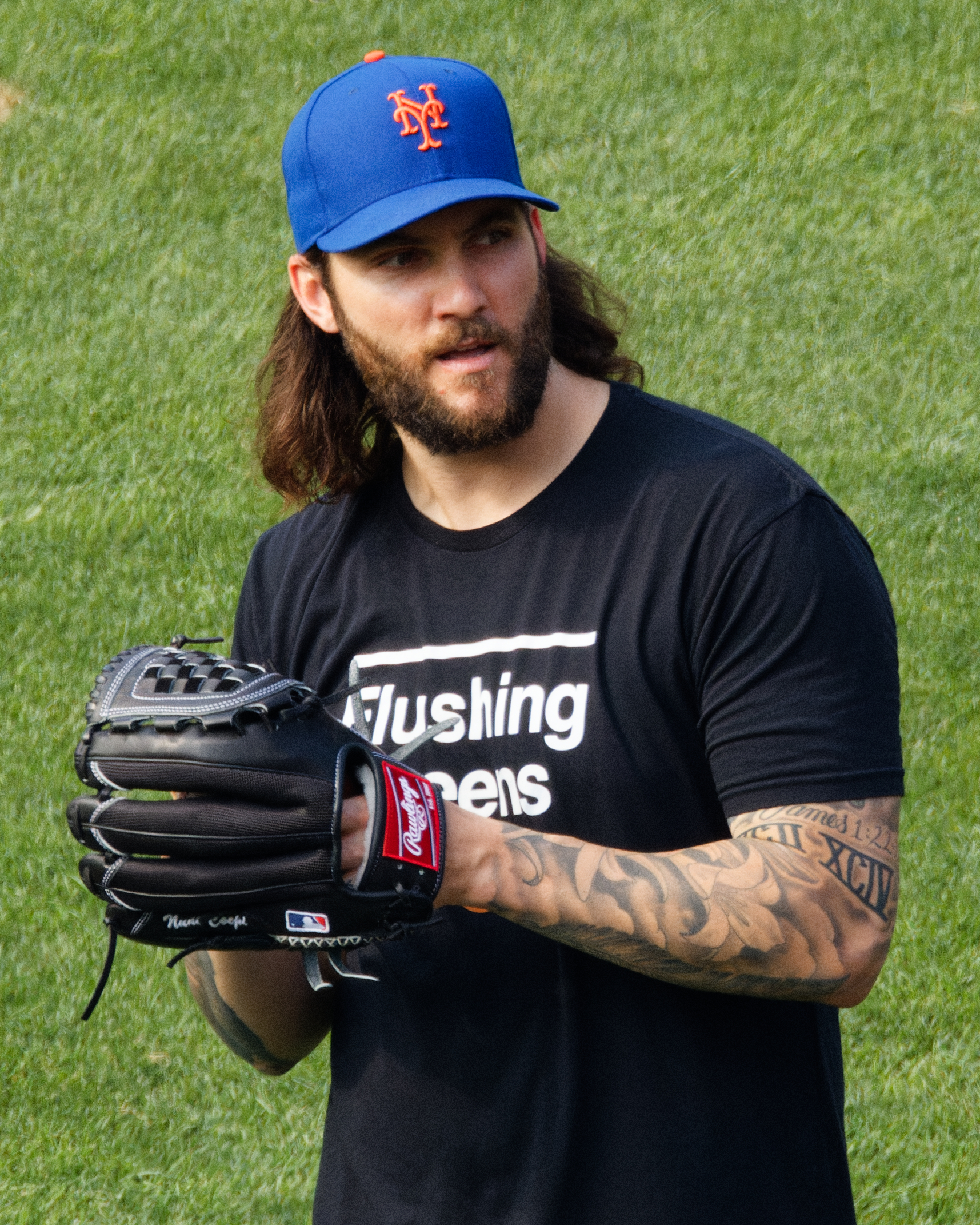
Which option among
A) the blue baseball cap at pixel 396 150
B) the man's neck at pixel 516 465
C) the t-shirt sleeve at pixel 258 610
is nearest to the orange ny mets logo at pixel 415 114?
the blue baseball cap at pixel 396 150

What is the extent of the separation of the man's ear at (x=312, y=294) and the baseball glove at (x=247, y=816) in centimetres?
97

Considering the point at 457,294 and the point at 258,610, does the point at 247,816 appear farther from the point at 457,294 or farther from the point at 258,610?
the point at 457,294

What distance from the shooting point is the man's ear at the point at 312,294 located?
9.32 feet

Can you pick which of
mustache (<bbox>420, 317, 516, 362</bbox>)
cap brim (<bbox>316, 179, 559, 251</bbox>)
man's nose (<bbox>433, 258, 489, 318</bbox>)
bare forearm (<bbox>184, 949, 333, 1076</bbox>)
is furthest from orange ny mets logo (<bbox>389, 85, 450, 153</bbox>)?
bare forearm (<bbox>184, 949, 333, 1076</bbox>)

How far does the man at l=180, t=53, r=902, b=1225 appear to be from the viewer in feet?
7.00

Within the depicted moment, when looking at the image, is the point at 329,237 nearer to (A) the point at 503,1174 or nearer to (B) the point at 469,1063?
(B) the point at 469,1063

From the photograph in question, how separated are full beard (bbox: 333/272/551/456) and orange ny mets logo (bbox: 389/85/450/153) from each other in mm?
311

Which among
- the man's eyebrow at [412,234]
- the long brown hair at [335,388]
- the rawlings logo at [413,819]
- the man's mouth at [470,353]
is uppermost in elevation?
the man's eyebrow at [412,234]

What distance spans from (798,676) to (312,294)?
1.27 meters

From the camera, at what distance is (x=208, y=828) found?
2.02 m

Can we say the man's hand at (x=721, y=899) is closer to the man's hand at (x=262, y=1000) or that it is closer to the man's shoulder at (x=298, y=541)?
the man's hand at (x=262, y=1000)

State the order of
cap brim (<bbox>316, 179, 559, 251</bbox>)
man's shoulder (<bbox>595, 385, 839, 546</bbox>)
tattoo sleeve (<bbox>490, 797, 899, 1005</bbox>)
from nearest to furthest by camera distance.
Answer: tattoo sleeve (<bbox>490, 797, 899, 1005</bbox>), man's shoulder (<bbox>595, 385, 839, 546</bbox>), cap brim (<bbox>316, 179, 559, 251</bbox>)

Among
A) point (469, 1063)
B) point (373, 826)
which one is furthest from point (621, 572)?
point (469, 1063)

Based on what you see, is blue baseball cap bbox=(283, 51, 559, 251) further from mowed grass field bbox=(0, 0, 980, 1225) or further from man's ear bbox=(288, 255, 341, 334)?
mowed grass field bbox=(0, 0, 980, 1225)
